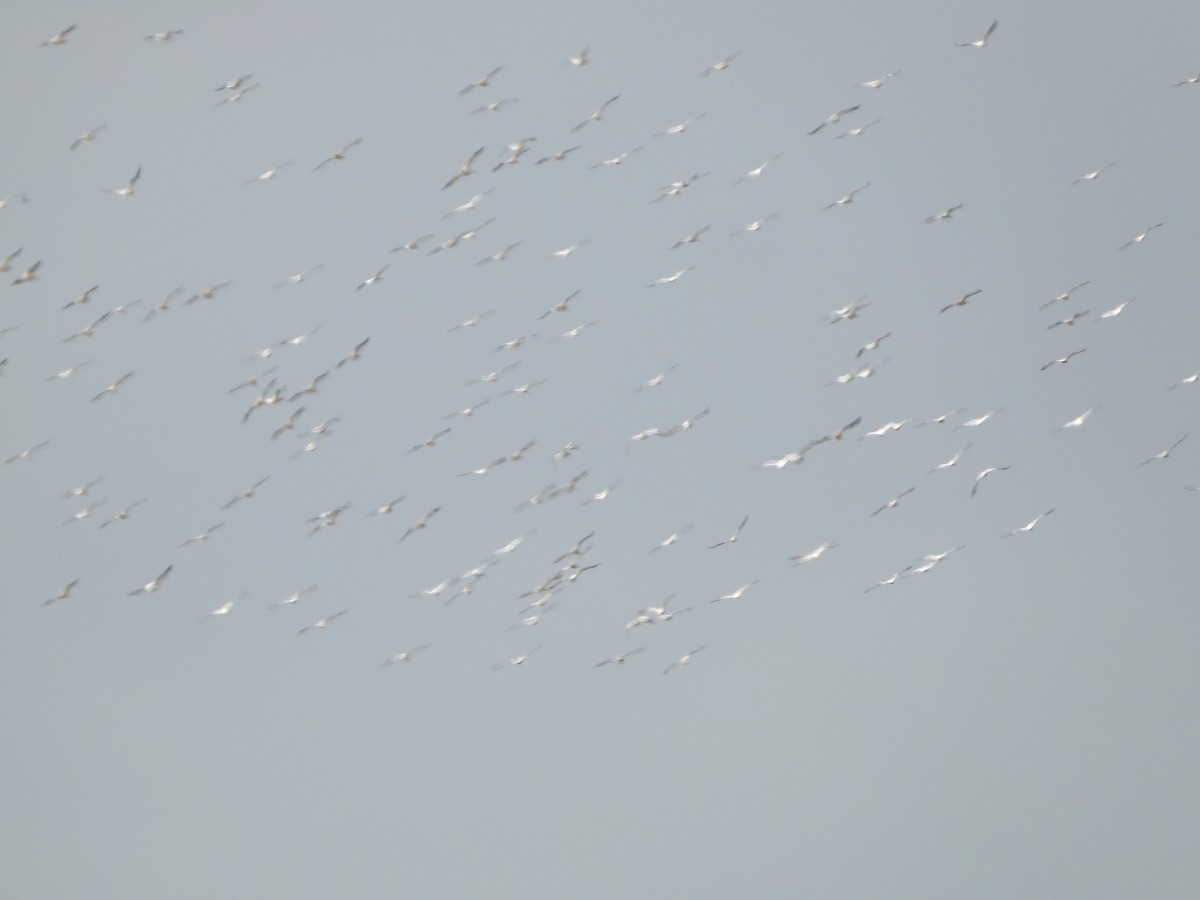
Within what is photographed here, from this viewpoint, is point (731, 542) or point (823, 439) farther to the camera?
point (731, 542)

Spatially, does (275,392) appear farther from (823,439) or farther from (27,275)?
(823,439)

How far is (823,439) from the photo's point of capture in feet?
303

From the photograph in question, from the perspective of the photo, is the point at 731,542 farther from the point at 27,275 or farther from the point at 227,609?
the point at 27,275

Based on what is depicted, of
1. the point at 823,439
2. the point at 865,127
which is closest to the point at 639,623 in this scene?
the point at 823,439

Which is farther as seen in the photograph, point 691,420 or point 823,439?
point 691,420

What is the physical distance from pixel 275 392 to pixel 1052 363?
79.9 ft

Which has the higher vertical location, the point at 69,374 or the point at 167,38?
the point at 167,38

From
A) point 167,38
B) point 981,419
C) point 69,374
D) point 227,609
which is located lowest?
point 981,419

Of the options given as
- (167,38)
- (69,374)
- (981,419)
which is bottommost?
(981,419)

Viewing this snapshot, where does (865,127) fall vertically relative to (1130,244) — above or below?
above

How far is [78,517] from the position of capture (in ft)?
333

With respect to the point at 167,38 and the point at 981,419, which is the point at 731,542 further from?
the point at 167,38

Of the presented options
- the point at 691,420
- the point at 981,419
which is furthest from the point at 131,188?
the point at 981,419

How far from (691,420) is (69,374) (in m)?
20.3
